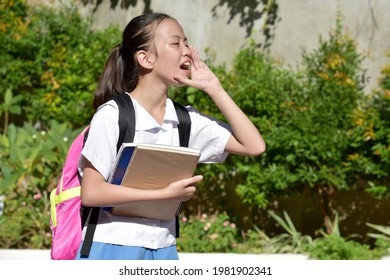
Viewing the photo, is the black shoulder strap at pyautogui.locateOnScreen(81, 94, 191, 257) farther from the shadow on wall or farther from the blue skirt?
the shadow on wall

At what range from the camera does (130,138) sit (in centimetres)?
232

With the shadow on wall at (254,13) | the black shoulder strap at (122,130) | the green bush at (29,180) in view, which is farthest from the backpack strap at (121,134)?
the shadow on wall at (254,13)

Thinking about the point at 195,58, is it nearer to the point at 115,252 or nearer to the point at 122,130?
the point at 122,130

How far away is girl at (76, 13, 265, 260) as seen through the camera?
2270 mm

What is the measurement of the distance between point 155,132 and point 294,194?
430 cm

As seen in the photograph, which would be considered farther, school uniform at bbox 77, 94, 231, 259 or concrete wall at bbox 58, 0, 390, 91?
concrete wall at bbox 58, 0, 390, 91

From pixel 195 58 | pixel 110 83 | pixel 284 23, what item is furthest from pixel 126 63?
pixel 284 23

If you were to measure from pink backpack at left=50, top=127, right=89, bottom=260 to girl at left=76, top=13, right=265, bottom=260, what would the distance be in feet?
0.28

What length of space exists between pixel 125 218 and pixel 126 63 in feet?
1.70

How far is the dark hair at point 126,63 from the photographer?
2.47 meters

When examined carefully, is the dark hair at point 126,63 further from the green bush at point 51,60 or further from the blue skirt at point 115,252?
the green bush at point 51,60

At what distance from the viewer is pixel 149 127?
2369 millimetres

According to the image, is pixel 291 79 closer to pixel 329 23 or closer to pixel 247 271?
pixel 329 23

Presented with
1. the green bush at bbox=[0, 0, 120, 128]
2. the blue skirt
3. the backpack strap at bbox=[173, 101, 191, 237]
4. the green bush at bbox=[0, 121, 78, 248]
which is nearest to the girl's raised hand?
the backpack strap at bbox=[173, 101, 191, 237]
